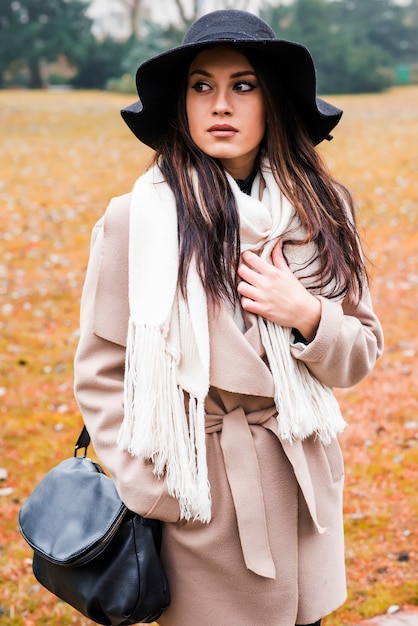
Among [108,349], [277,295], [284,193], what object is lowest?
[108,349]

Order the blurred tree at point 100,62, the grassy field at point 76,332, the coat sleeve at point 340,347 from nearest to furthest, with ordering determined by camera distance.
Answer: the coat sleeve at point 340,347 → the grassy field at point 76,332 → the blurred tree at point 100,62

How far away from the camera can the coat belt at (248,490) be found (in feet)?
5.98

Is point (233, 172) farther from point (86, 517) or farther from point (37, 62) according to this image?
point (37, 62)

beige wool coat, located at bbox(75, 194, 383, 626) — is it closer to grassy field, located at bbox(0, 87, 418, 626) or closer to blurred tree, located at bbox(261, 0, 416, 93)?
grassy field, located at bbox(0, 87, 418, 626)

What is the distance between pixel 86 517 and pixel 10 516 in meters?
2.27

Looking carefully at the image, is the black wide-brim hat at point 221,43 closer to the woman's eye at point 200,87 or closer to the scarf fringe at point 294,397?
the woman's eye at point 200,87

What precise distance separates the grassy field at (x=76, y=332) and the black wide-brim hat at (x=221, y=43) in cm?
215

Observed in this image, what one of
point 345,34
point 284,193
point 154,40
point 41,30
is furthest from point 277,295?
point 345,34

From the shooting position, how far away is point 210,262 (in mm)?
1815

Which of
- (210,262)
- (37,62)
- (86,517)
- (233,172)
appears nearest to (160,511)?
(86,517)

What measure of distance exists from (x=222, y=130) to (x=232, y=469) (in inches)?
32.4

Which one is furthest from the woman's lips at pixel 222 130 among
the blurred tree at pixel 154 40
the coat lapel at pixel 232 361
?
the blurred tree at pixel 154 40

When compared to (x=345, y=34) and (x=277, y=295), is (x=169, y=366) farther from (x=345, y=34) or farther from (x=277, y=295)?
(x=345, y=34)

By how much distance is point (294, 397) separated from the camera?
1.85 m
